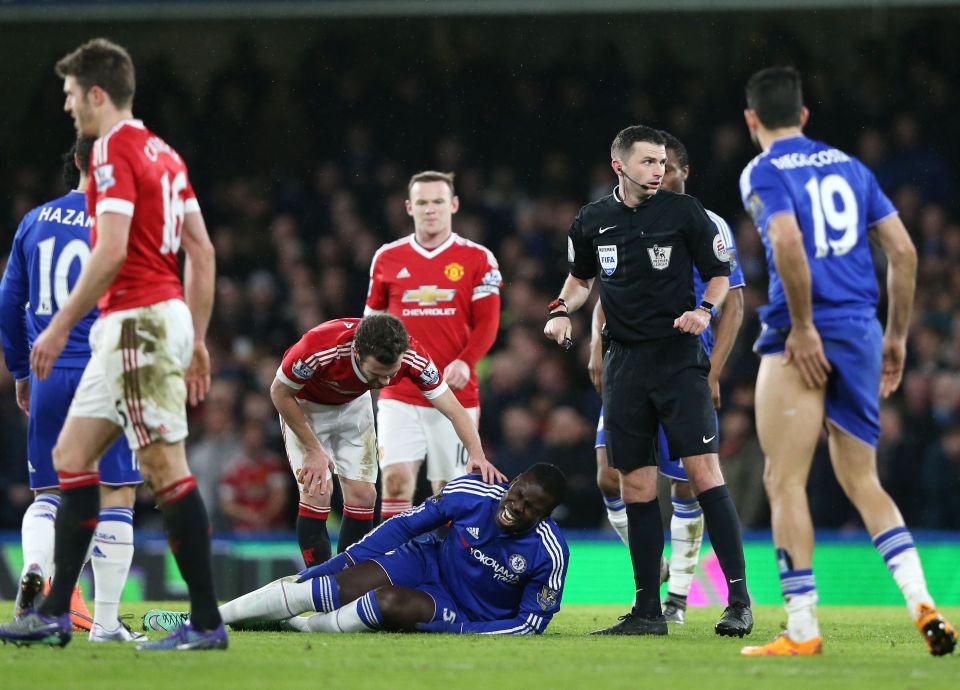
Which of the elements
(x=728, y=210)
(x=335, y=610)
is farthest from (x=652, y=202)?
(x=728, y=210)

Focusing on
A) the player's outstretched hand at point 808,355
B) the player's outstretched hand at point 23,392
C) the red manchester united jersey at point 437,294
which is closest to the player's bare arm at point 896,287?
the player's outstretched hand at point 808,355

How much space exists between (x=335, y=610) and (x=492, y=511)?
2.96ft

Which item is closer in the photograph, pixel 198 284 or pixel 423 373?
pixel 198 284

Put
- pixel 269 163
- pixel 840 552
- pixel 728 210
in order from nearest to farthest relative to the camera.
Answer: pixel 840 552
pixel 728 210
pixel 269 163

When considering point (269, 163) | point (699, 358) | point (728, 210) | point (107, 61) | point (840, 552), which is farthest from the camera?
point (269, 163)

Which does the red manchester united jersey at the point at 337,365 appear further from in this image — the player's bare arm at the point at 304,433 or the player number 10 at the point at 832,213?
the player number 10 at the point at 832,213

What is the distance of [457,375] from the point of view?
8648 millimetres

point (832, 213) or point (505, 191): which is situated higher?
point (505, 191)

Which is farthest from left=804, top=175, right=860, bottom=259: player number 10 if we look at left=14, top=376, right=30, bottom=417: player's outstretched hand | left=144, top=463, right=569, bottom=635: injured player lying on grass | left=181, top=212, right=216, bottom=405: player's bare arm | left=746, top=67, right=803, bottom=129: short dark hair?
left=14, top=376, right=30, bottom=417: player's outstretched hand

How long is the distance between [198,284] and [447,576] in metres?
2.19

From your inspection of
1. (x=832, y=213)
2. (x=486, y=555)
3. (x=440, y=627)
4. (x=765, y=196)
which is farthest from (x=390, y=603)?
(x=832, y=213)

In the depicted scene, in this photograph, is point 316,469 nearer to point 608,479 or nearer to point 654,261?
point 608,479

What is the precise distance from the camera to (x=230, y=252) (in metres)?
16.5

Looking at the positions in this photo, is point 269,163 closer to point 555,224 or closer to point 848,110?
point 555,224
